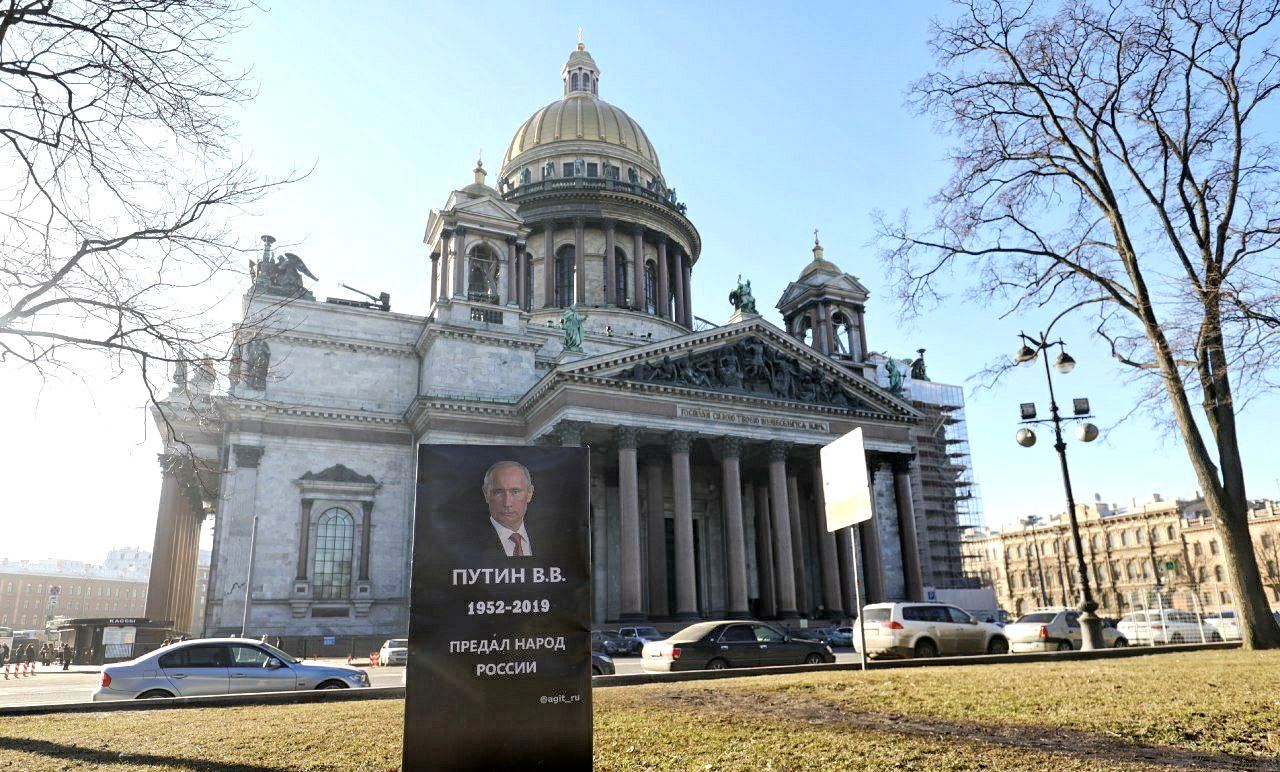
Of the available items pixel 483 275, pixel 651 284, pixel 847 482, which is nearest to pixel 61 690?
pixel 847 482

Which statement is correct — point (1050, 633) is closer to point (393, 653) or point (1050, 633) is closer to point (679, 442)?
point (679, 442)

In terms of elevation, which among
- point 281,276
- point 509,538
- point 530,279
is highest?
point 530,279

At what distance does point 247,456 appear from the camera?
3734cm

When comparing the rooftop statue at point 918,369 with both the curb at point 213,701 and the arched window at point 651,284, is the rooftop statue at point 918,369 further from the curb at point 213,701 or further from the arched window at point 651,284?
the curb at point 213,701

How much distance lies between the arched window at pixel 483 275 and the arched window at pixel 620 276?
10071 millimetres

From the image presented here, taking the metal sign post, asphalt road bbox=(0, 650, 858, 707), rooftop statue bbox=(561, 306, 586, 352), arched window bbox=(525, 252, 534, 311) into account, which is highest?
arched window bbox=(525, 252, 534, 311)

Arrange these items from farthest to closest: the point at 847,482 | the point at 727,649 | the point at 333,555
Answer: the point at 333,555 < the point at 727,649 < the point at 847,482

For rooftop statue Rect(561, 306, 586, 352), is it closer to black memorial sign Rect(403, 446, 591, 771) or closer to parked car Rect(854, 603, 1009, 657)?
parked car Rect(854, 603, 1009, 657)

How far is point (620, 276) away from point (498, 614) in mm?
50706

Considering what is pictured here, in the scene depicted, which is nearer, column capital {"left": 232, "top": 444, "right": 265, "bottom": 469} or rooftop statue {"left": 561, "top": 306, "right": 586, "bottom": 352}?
column capital {"left": 232, "top": 444, "right": 265, "bottom": 469}

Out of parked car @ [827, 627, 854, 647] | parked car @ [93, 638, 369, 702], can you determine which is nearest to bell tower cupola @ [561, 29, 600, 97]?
parked car @ [827, 627, 854, 647]

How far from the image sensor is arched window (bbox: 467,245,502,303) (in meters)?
44.0

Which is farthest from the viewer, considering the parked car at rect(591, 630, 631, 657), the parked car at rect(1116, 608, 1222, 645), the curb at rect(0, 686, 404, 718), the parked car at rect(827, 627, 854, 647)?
the parked car at rect(827, 627, 854, 647)

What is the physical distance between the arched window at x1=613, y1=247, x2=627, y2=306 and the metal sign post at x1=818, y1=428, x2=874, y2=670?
38.1 metres
